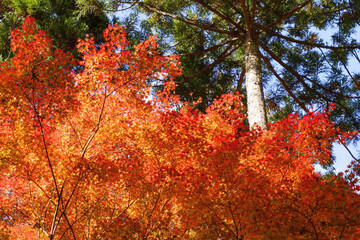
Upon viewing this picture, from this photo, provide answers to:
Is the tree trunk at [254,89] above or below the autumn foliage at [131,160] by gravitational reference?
above

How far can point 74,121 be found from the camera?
442 centimetres

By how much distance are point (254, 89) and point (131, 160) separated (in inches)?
109

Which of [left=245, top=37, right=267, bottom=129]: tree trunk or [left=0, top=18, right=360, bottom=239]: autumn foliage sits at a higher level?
[left=245, top=37, right=267, bottom=129]: tree trunk

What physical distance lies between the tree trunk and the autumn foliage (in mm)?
469

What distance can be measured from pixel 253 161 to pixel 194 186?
1.01 m

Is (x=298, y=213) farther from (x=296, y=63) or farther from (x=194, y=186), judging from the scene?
(x=296, y=63)

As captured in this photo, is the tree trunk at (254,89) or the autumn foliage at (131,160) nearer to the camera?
the autumn foliage at (131,160)

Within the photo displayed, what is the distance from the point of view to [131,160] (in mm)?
4543

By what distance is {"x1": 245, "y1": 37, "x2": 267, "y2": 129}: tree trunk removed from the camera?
530cm

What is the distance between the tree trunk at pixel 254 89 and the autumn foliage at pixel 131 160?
1.54 feet

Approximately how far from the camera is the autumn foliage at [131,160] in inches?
144

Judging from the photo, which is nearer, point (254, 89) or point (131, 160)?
point (131, 160)

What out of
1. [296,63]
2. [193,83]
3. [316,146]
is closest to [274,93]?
[296,63]

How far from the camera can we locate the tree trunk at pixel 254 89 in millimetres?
5301
